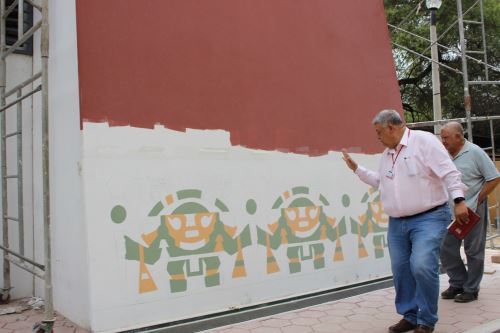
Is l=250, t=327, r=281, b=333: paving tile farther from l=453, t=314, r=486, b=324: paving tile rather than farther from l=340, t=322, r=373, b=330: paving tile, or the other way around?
l=453, t=314, r=486, b=324: paving tile

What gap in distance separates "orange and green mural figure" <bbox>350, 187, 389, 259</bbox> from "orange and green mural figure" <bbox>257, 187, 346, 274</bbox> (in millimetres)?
291

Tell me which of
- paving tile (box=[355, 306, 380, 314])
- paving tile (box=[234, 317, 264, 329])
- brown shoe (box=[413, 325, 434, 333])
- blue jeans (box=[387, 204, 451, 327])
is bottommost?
paving tile (box=[355, 306, 380, 314])

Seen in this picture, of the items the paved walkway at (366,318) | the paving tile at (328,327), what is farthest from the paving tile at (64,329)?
the paving tile at (328,327)

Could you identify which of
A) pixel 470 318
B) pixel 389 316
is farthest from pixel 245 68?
pixel 470 318

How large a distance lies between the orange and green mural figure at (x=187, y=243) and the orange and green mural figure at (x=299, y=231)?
0.39m

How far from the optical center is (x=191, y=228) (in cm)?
413

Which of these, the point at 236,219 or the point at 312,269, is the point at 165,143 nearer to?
the point at 236,219

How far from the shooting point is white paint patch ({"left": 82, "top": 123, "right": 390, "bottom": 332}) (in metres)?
3.70

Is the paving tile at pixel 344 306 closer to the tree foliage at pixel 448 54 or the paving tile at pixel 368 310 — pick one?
the paving tile at pixel 368 310

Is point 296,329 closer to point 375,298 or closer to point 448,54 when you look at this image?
point 375,298

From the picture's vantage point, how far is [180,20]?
4281 millimetres

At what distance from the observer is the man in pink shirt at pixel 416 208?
11.8 ft

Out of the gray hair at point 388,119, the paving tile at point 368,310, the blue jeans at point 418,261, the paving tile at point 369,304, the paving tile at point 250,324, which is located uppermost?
the gray hair at point 388,119

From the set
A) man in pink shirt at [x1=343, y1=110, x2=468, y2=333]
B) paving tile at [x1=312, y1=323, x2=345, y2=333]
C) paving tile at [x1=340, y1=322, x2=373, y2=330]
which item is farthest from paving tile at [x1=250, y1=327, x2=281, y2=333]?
man in pink shirt at [x1=343, y1=110, x2=468, y2=333]
